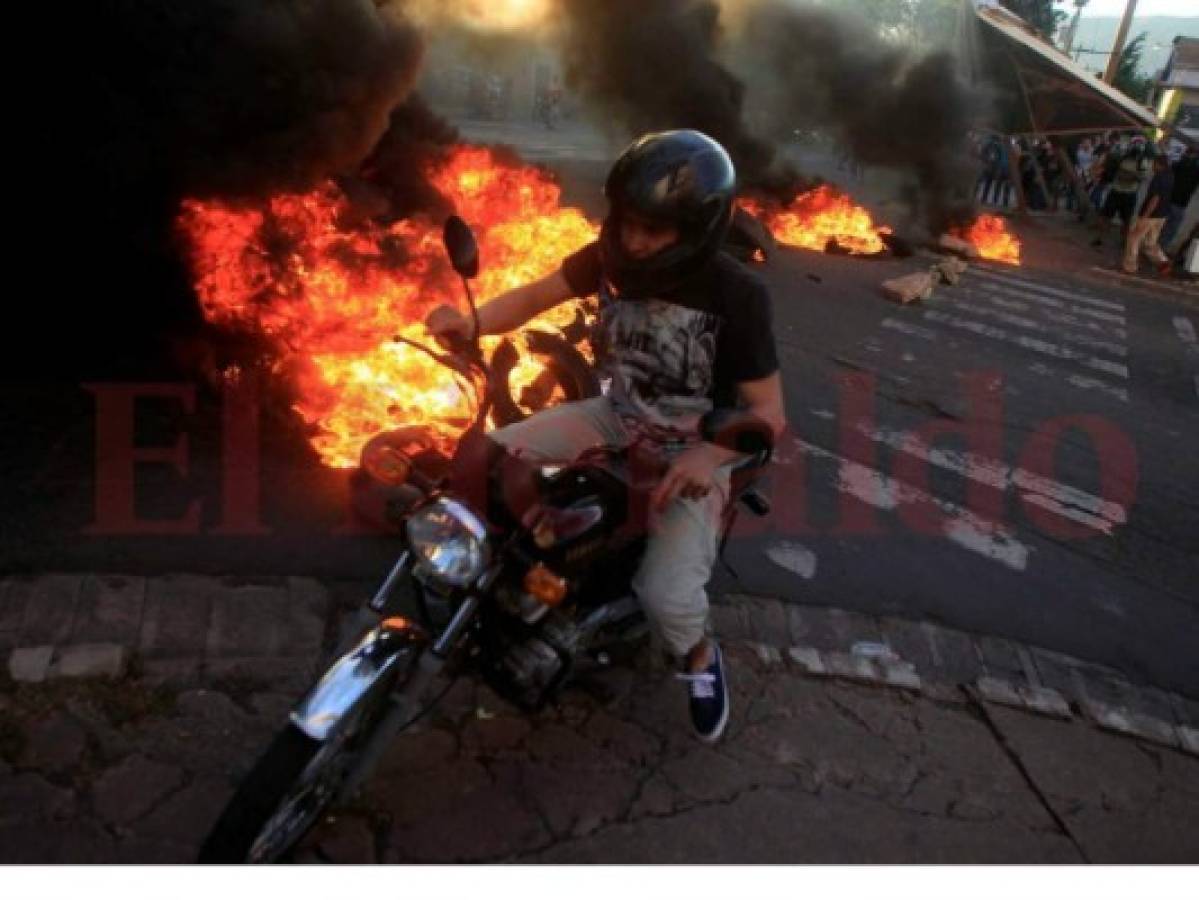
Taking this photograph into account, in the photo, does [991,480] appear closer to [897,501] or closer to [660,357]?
[897,501]

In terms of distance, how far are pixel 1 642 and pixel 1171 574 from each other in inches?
248

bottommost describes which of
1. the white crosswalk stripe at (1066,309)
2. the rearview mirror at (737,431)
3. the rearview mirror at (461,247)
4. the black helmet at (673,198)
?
the white crosswalk stripe at (1066,309)

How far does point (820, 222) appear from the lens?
52.9 feet

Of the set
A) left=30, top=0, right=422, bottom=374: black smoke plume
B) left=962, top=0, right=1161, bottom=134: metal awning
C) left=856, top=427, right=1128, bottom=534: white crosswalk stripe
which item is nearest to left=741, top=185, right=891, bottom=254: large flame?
left=962, top=0, right=1161, bottom=134: metal awning

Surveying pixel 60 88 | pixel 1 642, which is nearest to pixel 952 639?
pixel 1 642

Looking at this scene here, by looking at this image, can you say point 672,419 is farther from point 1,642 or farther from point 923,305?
point 923,305

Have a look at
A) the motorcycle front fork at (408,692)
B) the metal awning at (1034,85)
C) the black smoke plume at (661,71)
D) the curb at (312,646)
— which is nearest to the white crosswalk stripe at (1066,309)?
the black smoke plume at (661,71)

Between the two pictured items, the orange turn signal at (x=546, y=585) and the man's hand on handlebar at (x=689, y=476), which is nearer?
the orange turn signal at (x=546, y=585)

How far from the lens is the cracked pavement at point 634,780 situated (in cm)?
287

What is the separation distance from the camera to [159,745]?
310cm

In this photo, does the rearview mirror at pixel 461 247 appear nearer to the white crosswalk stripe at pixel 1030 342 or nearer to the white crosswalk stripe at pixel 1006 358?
the white crosswalk stripe at pixel 1006 358

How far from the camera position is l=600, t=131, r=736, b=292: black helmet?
9.45 ft

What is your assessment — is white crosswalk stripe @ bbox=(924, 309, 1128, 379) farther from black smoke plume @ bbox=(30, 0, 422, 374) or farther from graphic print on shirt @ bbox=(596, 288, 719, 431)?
graphic print on shirt @ bbox=(596, 288, 719, 431)

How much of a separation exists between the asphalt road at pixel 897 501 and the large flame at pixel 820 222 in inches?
253
